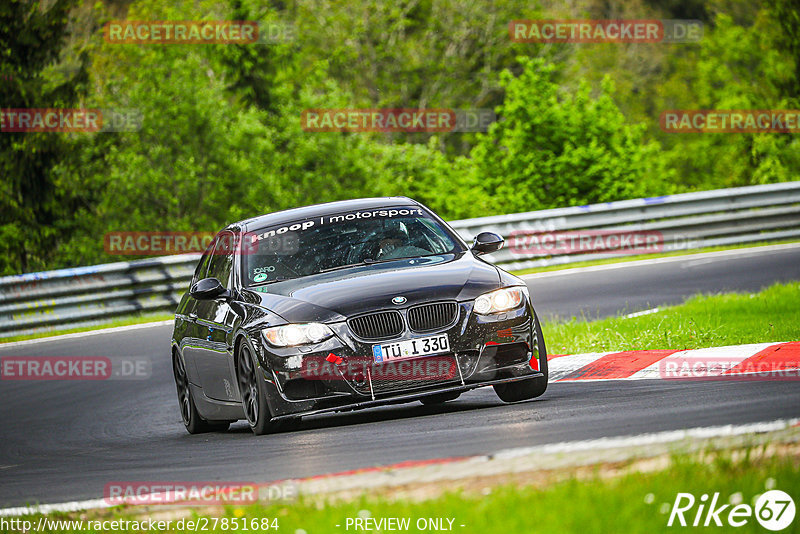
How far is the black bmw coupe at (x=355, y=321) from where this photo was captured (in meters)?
7.87

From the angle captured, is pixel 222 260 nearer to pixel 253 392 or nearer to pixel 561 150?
pixel 253 392

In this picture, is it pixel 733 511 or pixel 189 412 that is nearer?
pixel 733 511

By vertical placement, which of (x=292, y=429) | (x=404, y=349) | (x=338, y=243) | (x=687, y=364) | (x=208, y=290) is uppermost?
(x=338, y=243)

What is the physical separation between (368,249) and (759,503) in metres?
5.20

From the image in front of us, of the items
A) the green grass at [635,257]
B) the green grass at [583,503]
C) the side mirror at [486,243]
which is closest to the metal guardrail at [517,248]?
the green grass at [635,257]

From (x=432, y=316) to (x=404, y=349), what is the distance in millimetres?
295

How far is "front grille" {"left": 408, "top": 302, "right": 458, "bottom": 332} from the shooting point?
7.93m

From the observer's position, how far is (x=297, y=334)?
7.91 m

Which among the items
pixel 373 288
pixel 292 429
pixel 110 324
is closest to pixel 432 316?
pixel 373 288

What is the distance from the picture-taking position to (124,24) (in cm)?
3850

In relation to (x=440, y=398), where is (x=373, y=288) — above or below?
above

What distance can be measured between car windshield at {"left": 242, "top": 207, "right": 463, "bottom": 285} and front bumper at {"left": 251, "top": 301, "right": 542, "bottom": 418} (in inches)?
41.1

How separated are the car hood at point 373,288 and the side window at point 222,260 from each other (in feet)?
2.50

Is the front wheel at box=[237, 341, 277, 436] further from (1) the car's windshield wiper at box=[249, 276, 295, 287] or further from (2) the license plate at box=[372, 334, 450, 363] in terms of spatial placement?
(2) the license plate at box=[372, 334, 450, 363]
